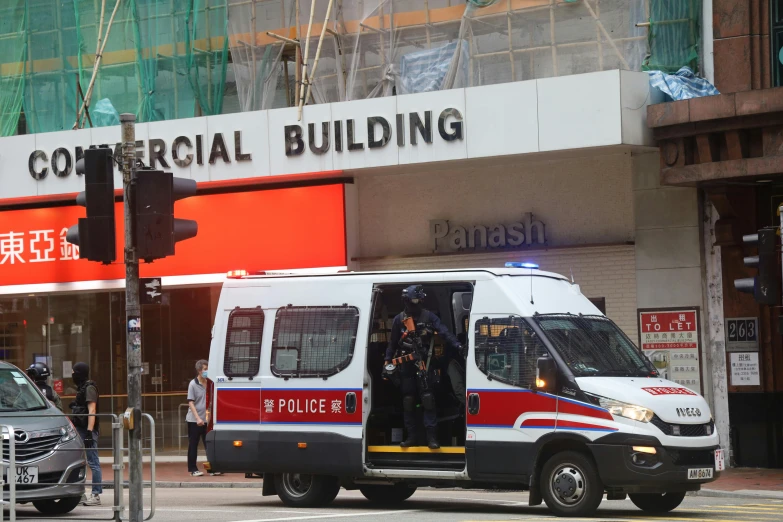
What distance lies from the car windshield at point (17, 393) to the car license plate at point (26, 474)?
146cm

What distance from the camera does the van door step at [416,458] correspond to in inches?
582

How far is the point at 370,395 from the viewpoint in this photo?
15367 millimetres

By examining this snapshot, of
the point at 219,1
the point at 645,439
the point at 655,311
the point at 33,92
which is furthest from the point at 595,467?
the point at 33,92

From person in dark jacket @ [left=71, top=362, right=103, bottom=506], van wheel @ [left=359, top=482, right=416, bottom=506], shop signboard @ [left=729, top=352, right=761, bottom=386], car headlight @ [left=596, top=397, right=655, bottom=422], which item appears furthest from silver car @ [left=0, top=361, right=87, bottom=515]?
shop signboard @ [left=729, top=352, right=761, bottom=386]

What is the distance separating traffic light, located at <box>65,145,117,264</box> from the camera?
1199 centimetres

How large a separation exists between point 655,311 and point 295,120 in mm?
6712

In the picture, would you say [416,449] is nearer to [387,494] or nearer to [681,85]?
[387,494]

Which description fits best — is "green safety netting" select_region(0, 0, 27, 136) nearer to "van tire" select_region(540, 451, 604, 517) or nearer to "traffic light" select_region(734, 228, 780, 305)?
"van tire" select_region(540, 451, 604, 517)

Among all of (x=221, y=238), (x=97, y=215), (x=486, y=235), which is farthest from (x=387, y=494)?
(x=221, y=238)

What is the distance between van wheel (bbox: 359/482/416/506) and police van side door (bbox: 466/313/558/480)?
6.49ft

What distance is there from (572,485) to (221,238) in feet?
38.8

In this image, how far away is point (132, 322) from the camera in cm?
1216

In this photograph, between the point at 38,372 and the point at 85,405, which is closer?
the point at 85,405

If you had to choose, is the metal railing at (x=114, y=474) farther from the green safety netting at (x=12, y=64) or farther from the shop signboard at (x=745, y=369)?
the green safety netting at (x=12, y=64)
